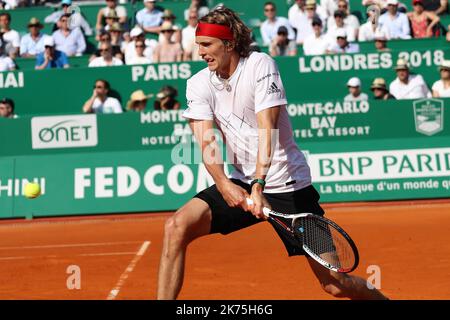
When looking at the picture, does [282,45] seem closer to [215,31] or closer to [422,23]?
[422,23]

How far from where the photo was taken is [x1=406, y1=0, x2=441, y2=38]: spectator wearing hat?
1623 centimetres

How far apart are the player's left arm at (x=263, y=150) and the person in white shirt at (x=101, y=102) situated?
9487mm

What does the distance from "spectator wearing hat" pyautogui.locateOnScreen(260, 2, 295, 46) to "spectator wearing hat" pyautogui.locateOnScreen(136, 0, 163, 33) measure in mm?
1992

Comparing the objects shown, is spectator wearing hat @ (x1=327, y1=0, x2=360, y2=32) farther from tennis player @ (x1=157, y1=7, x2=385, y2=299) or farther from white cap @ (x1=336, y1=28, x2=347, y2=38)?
tennis player @ (x1=157, y1=7, x2=385, y2=299)

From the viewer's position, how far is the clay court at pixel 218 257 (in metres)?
8.41

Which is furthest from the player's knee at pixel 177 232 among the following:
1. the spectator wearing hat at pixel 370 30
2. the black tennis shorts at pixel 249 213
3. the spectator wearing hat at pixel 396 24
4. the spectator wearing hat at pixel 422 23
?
the spectator wearing hat at pixel 422 23

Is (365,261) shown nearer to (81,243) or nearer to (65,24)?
(81,243)

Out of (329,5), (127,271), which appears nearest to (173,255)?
(127,271)

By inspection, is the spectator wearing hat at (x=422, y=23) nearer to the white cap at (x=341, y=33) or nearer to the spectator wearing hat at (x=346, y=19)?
the spectator wearing hat at (x=346, y=19)

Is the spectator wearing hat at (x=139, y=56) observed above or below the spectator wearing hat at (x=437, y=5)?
below

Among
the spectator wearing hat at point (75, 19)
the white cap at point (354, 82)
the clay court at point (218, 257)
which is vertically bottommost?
the clay court at point (218, 257)

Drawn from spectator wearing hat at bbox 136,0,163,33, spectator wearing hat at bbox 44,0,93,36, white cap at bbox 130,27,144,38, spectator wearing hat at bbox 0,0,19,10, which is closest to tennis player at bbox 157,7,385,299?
white cap at bbox 130,27,144,38

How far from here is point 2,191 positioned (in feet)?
46.3

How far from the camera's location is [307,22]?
1641 cm
